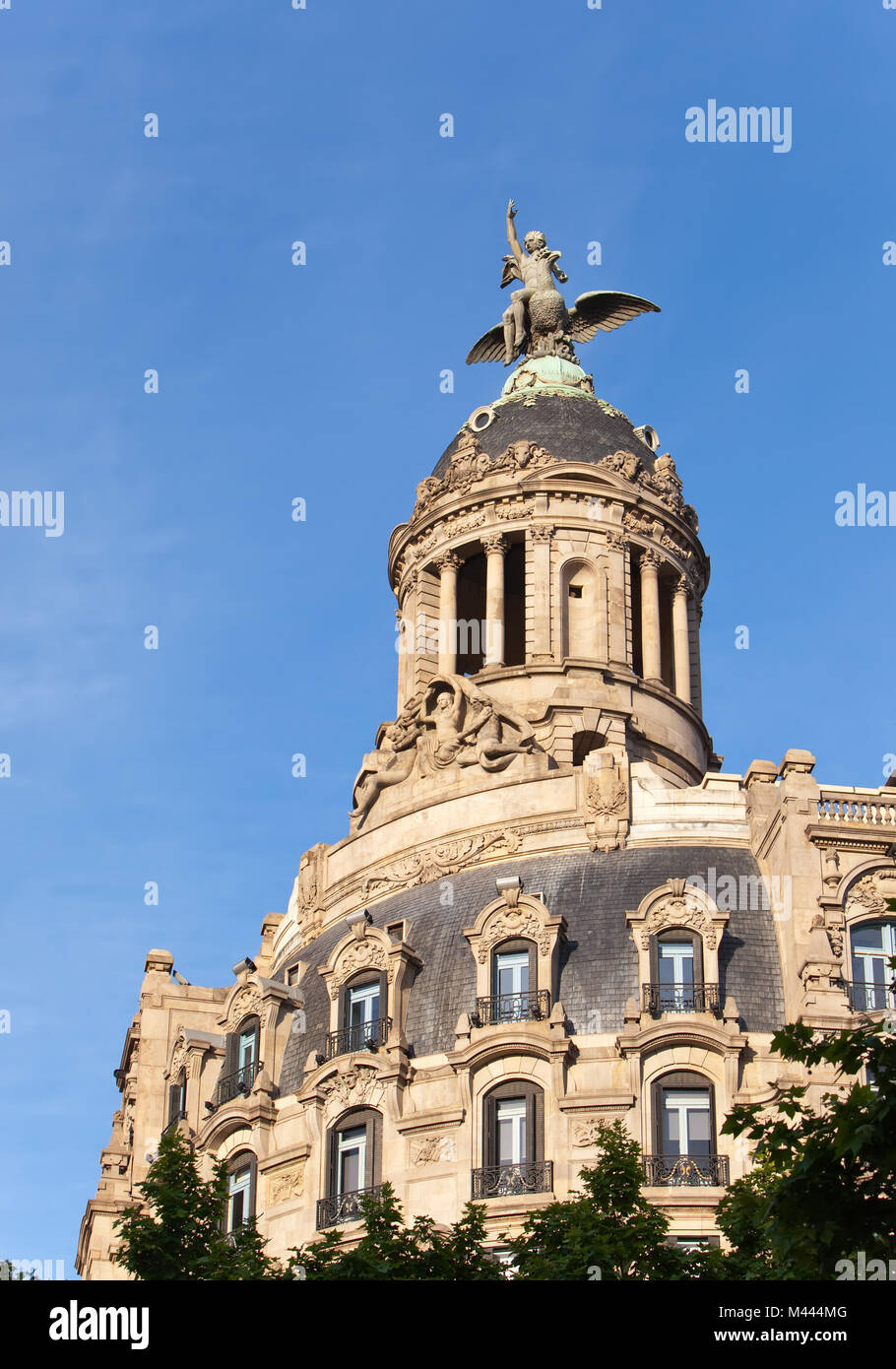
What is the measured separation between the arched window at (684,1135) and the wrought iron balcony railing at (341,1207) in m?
6.95

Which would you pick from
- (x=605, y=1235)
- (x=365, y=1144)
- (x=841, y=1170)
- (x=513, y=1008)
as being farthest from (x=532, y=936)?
(x=841, y=1170)

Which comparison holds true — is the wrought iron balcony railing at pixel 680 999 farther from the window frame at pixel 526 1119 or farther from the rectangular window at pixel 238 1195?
the rectangular window at pixel 238 1195

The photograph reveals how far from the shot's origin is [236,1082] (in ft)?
196

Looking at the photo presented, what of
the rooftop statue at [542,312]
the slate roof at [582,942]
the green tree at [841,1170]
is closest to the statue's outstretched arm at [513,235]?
the rooftop statue at [542,312]

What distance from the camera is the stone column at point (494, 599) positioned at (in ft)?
226

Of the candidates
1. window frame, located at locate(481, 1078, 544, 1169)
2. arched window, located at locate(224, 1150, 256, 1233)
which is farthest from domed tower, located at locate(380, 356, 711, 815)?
arched window, located at locate(224, 1150, 256, 1233)

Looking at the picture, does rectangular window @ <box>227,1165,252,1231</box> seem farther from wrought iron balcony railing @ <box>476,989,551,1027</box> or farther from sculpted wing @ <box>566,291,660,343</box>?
sculpted wing @ <box>566,291,660,343</box>

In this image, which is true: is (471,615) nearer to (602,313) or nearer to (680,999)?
(602,313)

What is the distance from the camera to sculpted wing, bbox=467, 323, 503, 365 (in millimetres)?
82062

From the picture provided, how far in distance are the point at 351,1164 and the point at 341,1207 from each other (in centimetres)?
133

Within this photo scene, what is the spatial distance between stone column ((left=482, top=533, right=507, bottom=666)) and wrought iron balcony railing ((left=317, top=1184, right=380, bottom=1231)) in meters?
20.1
